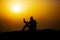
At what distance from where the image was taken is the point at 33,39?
6.12 m

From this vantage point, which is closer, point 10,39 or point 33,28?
point 10,39

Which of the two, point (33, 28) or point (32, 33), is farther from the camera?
point (33, 28)

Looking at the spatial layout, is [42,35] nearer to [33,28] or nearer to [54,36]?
[54,36]

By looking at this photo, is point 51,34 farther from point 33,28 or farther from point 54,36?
point 33,28

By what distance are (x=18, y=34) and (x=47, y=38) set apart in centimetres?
100

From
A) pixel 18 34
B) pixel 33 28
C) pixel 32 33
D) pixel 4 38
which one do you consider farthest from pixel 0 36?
pixel 33 28

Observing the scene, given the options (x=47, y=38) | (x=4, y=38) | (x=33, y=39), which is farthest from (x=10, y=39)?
(x=47, y=38)

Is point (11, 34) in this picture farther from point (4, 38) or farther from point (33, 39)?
point (33, 39)

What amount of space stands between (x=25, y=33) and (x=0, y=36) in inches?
33.7

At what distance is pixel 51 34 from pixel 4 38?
162cm

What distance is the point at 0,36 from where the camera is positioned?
6.14 meters

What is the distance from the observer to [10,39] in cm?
604

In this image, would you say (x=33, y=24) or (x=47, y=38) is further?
(x=33, y=24)

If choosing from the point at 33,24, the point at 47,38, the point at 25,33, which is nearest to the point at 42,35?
the point at 47,38
